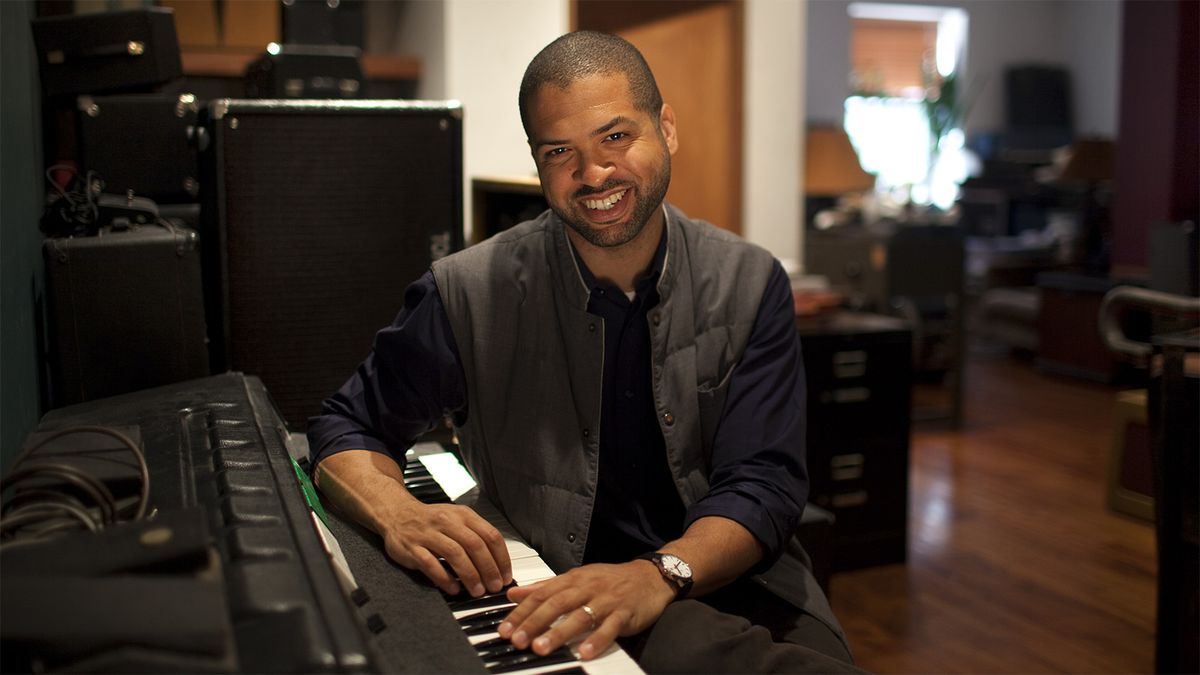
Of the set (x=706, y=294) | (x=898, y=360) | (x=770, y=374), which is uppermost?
(x=706, y=294)

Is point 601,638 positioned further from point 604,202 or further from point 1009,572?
point 1009,572

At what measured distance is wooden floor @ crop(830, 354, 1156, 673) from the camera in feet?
9.91

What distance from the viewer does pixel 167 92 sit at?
2955 mm

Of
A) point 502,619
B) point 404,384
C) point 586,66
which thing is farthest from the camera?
point 404,384

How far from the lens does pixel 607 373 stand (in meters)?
1.76

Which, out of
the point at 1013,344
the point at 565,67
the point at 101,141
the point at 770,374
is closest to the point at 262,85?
the point at 101,141

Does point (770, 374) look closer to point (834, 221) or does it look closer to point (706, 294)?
point (706, 294)

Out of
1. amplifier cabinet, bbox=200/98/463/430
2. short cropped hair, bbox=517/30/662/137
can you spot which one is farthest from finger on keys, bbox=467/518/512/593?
amplifier cabinet, bbox=200/98/463/430

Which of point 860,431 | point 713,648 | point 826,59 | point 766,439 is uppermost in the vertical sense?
point 826,59

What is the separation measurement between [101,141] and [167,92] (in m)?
0.42

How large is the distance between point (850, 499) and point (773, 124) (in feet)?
4.43

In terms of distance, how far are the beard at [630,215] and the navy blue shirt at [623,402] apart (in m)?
0.08

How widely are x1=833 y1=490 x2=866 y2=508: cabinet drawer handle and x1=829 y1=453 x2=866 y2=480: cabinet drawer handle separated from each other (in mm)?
51

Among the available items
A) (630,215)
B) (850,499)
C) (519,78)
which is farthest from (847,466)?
(630,215)
